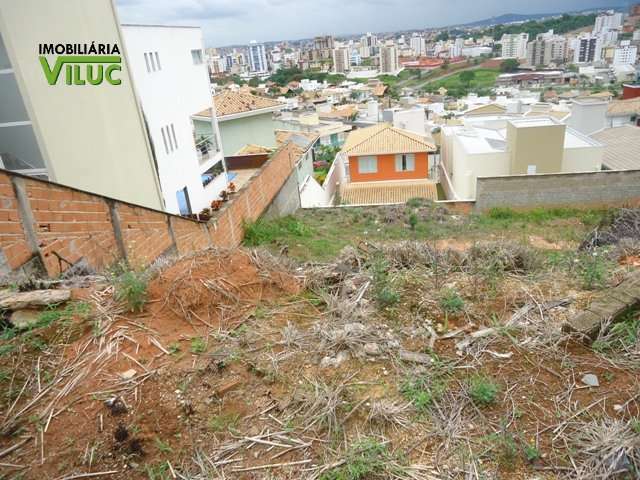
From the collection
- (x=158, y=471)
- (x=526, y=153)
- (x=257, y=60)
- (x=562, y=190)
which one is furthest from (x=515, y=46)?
(x=158, y=471)

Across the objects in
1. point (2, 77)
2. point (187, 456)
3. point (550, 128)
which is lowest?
point (550, 128)

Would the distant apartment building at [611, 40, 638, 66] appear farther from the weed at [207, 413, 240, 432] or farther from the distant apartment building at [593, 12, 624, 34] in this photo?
the weed at [207, 413, 240, 432]

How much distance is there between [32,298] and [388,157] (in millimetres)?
19276

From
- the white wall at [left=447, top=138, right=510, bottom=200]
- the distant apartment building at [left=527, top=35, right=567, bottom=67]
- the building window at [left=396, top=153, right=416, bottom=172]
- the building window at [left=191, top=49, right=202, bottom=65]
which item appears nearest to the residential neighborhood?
the building window at [left=191, top=49, right=202, bottom=65]

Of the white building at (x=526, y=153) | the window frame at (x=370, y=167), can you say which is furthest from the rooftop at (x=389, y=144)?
the white building at (x=526, y=153)

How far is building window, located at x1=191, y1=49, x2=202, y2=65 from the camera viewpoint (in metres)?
15.1

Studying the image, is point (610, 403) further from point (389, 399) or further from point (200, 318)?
point (200, 318)

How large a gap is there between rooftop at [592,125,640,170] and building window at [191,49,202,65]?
17.3m

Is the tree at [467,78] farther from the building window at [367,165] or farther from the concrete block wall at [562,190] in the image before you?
the concrete block wall at [562,190]

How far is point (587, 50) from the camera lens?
115m

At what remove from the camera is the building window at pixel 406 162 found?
2089 cm

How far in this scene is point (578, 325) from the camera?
308 cm

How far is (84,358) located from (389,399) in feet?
6.84

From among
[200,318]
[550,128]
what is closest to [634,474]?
[200,318]
